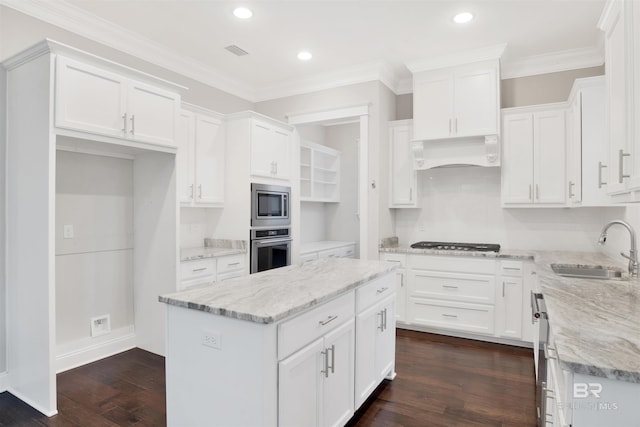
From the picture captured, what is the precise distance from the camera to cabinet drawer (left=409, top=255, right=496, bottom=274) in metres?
3.75

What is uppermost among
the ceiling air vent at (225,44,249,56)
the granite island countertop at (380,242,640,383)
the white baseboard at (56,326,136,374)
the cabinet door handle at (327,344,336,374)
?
the ceiling air vent at (225,44,249,56)

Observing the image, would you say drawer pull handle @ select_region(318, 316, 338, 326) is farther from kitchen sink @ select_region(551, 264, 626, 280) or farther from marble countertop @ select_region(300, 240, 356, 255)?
marble countertop @ select_region(300, 240, 356, 255)

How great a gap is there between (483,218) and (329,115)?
2189 millimetres

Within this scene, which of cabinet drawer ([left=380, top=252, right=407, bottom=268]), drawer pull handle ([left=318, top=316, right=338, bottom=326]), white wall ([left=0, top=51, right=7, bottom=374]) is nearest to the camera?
drawer pull handle ([left=318, top=316, right=338, bottom=326])

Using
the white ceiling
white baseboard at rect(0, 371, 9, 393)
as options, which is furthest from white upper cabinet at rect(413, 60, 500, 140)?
white baseboard at rect(0, 371, 9, 393)

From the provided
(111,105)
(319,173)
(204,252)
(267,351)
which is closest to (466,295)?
(204,252)

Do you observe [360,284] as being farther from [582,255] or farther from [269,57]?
[269,57]

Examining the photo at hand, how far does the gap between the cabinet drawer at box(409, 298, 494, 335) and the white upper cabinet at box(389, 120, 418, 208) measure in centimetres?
117

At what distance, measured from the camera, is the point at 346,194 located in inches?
252

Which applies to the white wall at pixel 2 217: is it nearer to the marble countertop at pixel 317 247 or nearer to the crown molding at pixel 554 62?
the marble countertop at pixel 317 247

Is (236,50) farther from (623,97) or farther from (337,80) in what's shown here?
(623,97)

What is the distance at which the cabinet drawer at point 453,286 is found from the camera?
3.76 metres

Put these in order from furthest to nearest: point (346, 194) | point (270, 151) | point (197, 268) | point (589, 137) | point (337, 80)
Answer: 1. point (346, 194)
2. point (337, 80)
3. point (270, 151)
4. point (197, 268)
5. point (589, 137)

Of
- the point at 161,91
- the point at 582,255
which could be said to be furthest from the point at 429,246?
the point at 161,91
